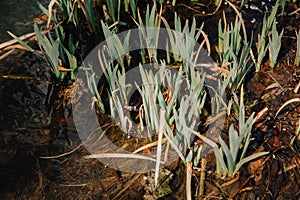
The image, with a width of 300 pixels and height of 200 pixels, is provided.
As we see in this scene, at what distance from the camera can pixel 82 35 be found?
7.61 ft

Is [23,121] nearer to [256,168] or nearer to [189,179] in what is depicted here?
[189,179]

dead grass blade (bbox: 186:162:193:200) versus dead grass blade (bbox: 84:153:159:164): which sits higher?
dead grass blade (bbox: 84:153:159:164)

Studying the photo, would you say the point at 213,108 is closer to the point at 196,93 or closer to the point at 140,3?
the point at 196,93

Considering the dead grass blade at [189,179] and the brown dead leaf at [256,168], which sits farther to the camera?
the brown dead leaf at [256,168]

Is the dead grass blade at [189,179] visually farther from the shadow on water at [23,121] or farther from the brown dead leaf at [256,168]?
the shadow on water at [23,121]

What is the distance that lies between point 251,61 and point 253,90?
0.19m

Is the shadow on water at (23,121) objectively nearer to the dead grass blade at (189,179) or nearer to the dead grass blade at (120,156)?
the dead grass blade at (120,156)

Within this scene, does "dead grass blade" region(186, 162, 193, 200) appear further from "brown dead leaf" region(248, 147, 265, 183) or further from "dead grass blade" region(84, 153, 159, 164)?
"brown dead leaf" region(248, 147, 265, 183)

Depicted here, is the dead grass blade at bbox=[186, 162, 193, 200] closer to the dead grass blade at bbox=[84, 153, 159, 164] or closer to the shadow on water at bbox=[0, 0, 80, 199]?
the dead grass blade at bbox=[84, 153, 159, 164]

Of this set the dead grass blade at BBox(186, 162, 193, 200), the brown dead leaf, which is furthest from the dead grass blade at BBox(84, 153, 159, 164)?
the brown dead leaf

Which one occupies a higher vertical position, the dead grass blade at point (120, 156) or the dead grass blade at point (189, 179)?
the dead grass blade at point (120, 156)

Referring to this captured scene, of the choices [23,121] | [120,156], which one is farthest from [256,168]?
[23,121]

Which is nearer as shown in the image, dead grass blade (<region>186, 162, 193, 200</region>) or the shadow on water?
dead grass blade (<region>186, 162, 193, 200</region>)

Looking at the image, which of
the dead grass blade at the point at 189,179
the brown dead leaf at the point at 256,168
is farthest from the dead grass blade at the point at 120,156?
the brown dead leaf at the point at 256,168
